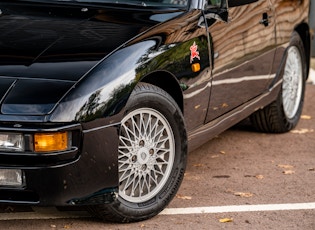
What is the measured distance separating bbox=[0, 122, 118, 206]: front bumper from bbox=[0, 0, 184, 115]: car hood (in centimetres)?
21

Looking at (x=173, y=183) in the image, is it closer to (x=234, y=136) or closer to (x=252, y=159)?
(x=252, y=159)

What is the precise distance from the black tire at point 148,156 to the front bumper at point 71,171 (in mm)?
196

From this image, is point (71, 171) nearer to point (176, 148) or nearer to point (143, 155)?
point (143, 155)

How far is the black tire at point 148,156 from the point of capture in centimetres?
547

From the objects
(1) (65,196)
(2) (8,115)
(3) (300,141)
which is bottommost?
(3) (300,141)

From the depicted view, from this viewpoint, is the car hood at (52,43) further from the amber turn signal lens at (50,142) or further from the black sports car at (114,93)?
the amber turn signal lens at (50,142)

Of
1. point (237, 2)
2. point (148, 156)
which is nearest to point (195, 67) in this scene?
point (148, 156)

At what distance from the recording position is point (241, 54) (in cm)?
674

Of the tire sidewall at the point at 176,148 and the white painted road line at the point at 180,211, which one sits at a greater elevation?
the tire sidewall at the point at 176,148

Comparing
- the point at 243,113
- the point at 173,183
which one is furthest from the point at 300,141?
the point at 173,183

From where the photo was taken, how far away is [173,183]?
5793 mm

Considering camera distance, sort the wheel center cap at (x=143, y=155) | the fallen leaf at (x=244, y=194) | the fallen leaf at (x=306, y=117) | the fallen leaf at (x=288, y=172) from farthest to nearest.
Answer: the fallen leaf at (x=306, y=117)
the fallen leaf at (x=288, y=172)
the fallen leaf at (x=244, y=194)
the wheel center cap at (x=143, y=155)

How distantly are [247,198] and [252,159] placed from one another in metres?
1.21

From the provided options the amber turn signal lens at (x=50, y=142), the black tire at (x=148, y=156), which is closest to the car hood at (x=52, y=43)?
the amber turn signal lens at (x=50, y=142)
